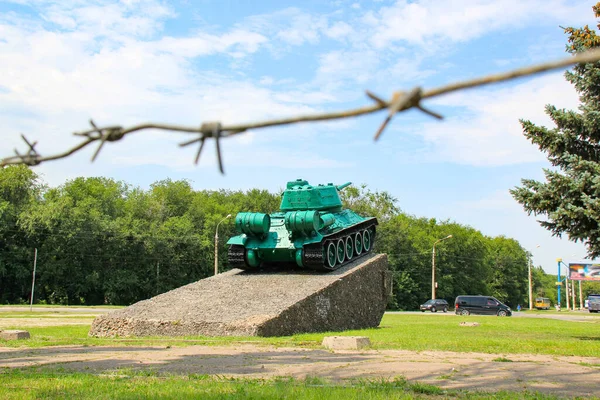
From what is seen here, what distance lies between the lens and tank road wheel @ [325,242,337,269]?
20959 mm

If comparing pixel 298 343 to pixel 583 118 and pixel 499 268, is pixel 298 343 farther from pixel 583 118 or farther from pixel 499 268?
pixel 499 268

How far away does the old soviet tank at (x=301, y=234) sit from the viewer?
20.5 metres

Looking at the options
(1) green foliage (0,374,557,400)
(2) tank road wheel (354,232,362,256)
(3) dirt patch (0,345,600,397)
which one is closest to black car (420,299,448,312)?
(2) tank road wheel (354,232,362,256)

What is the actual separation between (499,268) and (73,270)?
58582mm

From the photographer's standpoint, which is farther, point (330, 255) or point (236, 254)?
point (236, 254)

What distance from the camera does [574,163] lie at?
14.2 meters

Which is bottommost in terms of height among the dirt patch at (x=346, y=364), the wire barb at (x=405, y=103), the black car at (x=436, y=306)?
the black car at (x=436, y=306)

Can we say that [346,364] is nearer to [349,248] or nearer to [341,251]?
[341,251]

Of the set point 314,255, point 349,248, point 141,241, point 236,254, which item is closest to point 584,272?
point 141,241

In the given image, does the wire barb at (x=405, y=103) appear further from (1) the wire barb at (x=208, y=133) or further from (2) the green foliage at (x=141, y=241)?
(2) the green foliage at (x=141, y=241)

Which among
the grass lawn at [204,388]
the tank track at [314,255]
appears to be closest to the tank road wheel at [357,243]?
the tank track at [314,255]

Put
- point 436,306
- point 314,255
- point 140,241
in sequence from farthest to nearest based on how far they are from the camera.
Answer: point 140,241
point 436,306
point 314,255

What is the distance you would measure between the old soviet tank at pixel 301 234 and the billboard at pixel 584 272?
52.2 metres

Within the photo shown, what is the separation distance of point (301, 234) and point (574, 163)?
9.14 meters
